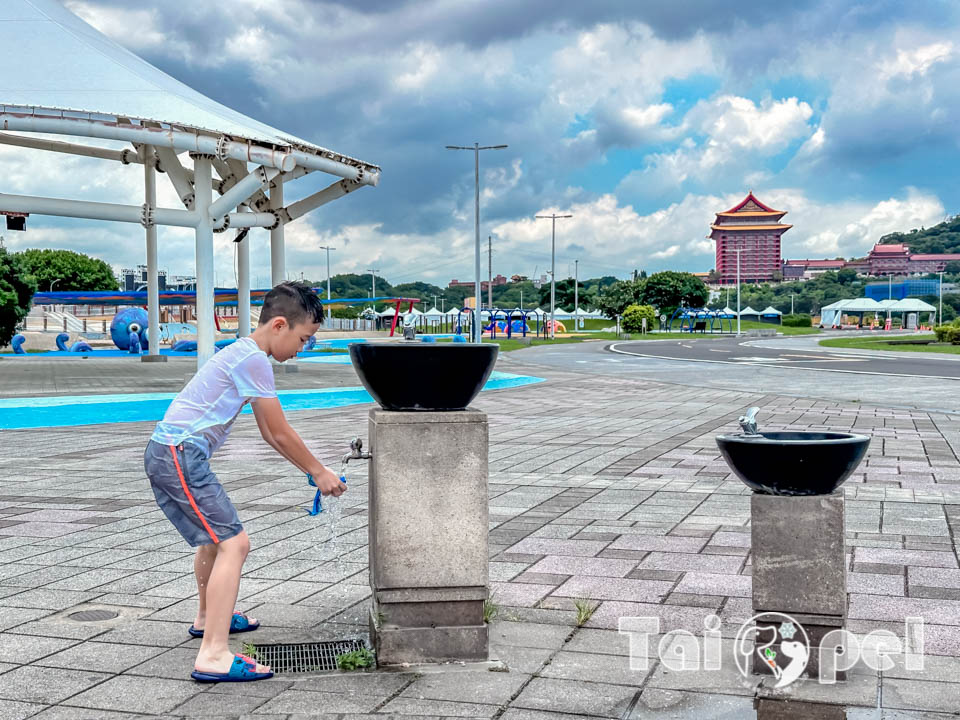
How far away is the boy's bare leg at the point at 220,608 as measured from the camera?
10.8 ft

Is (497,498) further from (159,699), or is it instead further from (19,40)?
(19,40)

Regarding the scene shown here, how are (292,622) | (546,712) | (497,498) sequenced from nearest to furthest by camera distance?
(546,712) < (292,622) < (497,498)

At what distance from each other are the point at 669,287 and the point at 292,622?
95884 millimetres

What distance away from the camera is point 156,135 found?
16.6 metres

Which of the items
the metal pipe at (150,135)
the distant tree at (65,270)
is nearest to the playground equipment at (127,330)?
the metal pipe at (150,135)

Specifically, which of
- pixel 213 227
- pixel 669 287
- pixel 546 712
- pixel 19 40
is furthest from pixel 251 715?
pixel 669 287

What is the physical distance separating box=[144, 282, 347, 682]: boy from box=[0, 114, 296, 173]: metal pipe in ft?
47.1

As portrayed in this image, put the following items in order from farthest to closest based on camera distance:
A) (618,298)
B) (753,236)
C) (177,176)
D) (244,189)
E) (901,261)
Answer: (901,261), (753,236), (618,298), (177,176), (244,189)

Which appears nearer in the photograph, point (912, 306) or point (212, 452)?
point (212, 452)

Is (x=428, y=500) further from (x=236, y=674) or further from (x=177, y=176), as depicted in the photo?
(x=177, y=176)

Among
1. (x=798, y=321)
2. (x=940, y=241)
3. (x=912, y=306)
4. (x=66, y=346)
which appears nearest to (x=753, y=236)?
(x=940, y=241)

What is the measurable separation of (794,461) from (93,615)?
9.72 ft

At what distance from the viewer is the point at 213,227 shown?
19.0 m

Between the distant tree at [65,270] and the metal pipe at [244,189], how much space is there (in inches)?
2749
